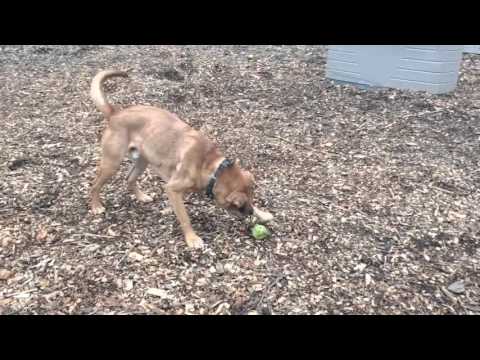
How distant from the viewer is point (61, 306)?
355 cm

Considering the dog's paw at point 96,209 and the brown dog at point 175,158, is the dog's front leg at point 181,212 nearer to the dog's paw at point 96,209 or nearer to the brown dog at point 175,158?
the brown dog at point 175,158

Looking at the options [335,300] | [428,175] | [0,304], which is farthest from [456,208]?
[0,304]

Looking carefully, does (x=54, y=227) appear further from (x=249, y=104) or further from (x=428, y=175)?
(x=428, y=175)

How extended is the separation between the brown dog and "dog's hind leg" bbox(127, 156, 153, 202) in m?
0.06

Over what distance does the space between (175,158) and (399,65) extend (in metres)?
4.89

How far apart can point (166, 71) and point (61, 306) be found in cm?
540

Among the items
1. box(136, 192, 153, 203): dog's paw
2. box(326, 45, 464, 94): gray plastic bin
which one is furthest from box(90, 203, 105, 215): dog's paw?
box(326, 45, 464, 94): gray plastic bin

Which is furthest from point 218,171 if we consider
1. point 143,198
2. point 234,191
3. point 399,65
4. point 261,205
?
point 399,65

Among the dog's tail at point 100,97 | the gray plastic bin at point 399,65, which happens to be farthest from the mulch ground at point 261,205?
the dog's tail at point 100,97

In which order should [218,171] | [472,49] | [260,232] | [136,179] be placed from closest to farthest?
[218,171] < [260,232] < [136,179] < [472,49]

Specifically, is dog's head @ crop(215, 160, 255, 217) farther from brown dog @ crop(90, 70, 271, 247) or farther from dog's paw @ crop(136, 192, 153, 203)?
dog's paw @ crop(136, 192, 153, 203)

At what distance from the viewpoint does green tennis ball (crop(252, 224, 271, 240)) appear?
4305 mm

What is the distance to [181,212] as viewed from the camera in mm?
4160

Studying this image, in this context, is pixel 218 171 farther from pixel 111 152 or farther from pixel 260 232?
pixel 111 152
